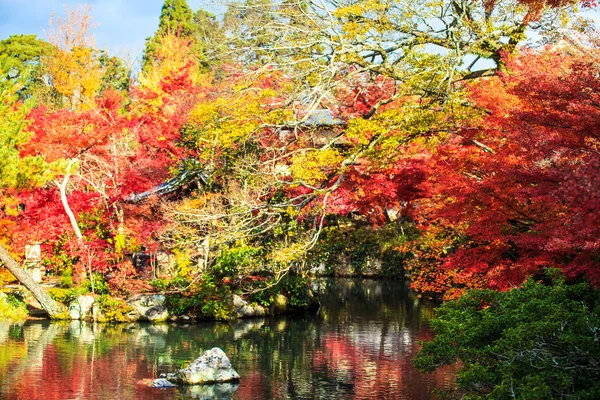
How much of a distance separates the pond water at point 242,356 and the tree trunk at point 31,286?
1.97 feet

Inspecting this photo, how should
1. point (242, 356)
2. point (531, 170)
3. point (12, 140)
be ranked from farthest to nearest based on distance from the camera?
1. point (12, 140)
2. point (242, 356)
3. point (531, 170)

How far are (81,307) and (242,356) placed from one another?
6.21 metres

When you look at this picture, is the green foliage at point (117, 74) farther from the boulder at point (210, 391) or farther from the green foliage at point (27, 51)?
the boulder at point (210, 391)

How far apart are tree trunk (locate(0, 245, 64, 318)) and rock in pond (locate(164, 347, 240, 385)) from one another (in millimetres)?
7406

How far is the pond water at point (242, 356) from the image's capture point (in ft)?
34.2

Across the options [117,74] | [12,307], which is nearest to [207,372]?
[12,307]

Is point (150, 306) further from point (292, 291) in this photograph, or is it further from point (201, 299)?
point (292, 291)

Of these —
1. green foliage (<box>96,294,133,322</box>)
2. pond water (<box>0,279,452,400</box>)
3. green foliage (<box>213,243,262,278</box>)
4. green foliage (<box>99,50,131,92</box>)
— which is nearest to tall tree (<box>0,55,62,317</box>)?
pond water (<box>0,279,452,400</box>)

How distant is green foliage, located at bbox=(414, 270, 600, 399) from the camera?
6254mm

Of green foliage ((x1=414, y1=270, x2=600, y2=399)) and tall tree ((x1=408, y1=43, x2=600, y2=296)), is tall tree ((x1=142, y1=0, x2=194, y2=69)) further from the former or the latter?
green foliage ((x1=414, y1=270, x2=600, y2=399))

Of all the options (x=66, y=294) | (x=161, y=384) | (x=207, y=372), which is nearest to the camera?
(x=161, y=384)

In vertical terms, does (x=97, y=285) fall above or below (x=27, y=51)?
below

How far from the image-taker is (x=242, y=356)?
13297 millimetres

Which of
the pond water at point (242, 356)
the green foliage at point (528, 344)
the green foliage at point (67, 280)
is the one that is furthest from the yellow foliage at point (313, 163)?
the green foliage at point (67, 280)
